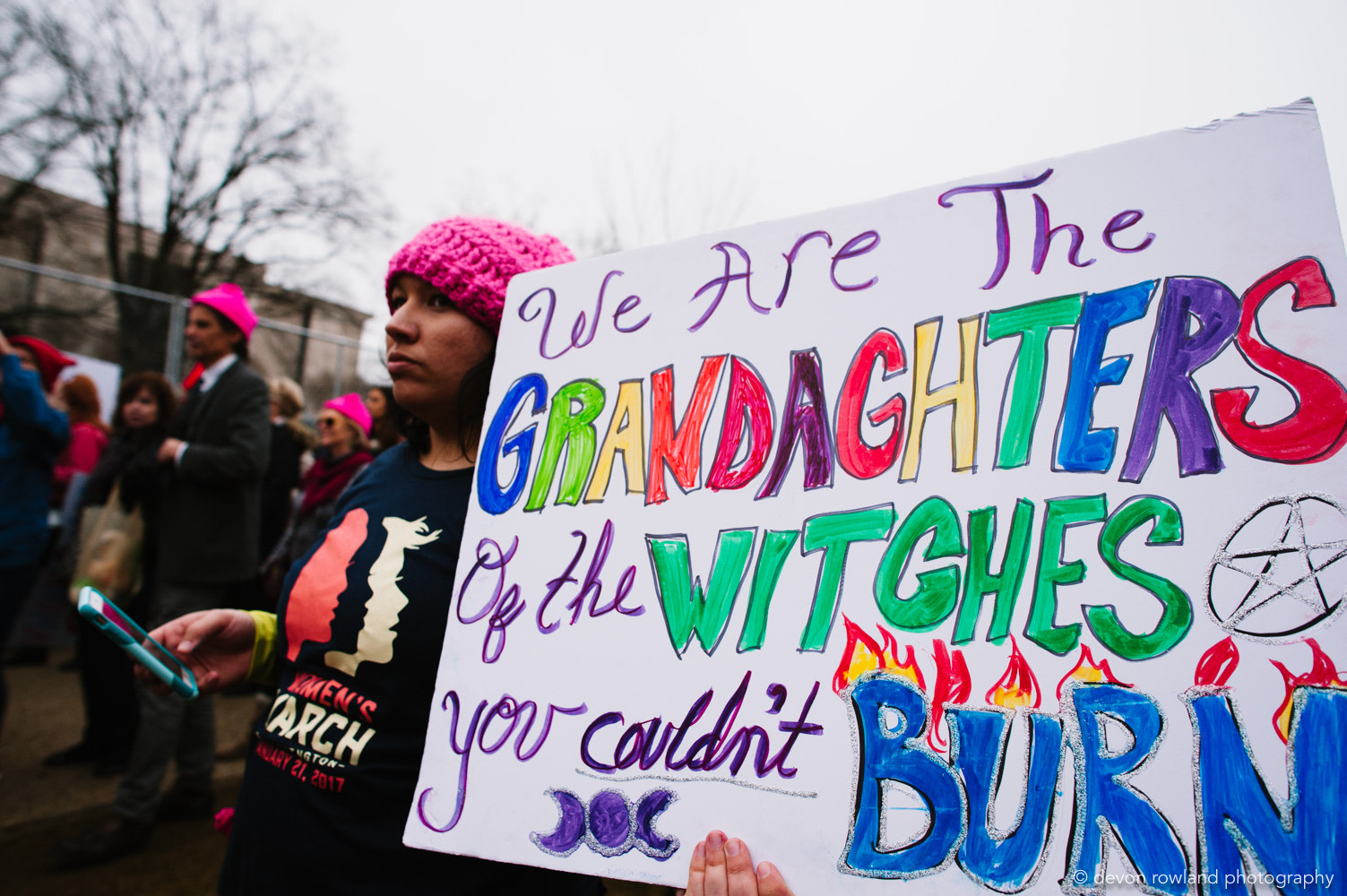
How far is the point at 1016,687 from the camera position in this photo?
2.40 ft

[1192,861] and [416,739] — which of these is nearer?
[1192,861]

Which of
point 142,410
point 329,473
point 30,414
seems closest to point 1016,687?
point 30,414

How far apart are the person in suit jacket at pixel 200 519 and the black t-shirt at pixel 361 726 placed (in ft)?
5.67

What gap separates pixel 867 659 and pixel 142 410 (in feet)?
→ 11.2

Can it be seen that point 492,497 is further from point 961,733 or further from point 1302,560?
point 1302,560

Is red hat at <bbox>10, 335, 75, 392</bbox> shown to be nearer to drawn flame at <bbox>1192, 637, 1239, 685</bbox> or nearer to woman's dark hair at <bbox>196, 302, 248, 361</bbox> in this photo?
woman's dark hair at <bbox>196, 302, 248, 361</bbox>

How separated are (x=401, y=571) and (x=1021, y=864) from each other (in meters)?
0.88

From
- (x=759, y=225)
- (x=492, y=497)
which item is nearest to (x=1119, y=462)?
(x=759, y=225)

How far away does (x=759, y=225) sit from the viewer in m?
1.00

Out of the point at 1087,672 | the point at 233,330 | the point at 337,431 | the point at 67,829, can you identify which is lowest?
the point at 67,829

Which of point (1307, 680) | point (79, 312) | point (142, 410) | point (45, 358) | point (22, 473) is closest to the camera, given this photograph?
point (1307, 680)

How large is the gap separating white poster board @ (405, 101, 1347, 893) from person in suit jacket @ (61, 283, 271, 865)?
212 centimetres

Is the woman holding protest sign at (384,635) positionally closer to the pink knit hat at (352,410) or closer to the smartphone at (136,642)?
the smartphone at (136,642)

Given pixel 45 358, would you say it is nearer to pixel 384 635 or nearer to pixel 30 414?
pixel 30 414
